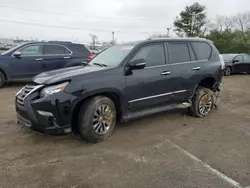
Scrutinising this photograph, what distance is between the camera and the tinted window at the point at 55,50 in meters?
9.06

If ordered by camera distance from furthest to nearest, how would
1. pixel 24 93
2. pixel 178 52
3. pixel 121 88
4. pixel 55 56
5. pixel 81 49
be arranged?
1. pixel 81 49
2. pixel 55 56
3. pixel 178 52
4. pixel 121 88
5. pixel 24 93

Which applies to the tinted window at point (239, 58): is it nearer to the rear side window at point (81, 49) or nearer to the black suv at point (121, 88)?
the rear side window at point (81, 49)

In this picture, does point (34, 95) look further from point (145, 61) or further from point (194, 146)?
point (194, 146)

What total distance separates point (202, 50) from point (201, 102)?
3.98 feet

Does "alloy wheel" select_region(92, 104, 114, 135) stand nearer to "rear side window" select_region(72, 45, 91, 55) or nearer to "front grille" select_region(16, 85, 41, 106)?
"front grille" select_region(16, 85, 41, 106)

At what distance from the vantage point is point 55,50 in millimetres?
9180

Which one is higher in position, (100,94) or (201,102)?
(100,94)

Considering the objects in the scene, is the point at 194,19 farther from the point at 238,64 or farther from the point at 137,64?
the point at 137,64

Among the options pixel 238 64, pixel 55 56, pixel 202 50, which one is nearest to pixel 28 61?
pixel 55 56

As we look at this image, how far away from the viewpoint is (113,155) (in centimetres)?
356

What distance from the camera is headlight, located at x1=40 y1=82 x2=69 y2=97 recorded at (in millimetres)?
3514

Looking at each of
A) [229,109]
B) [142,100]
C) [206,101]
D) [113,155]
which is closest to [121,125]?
[142,100]

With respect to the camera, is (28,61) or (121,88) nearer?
(121,88)

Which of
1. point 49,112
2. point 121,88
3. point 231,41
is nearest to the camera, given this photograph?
point 49,112
